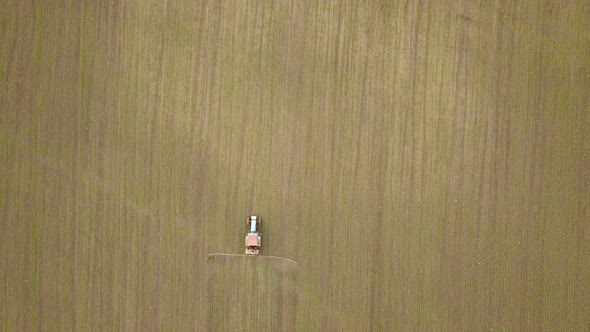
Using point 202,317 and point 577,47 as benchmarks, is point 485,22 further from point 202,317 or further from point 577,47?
point 202,317

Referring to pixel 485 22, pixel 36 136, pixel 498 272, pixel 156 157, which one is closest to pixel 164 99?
pixel 156 157

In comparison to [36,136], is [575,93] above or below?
above

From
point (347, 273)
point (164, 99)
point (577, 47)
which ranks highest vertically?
point (577, 47)

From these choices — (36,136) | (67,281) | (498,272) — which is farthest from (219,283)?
(498,272)

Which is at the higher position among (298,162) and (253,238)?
(298,162)

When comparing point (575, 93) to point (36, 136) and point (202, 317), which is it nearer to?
point (202, 317)

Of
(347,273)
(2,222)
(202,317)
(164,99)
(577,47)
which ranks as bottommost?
(202,317)
